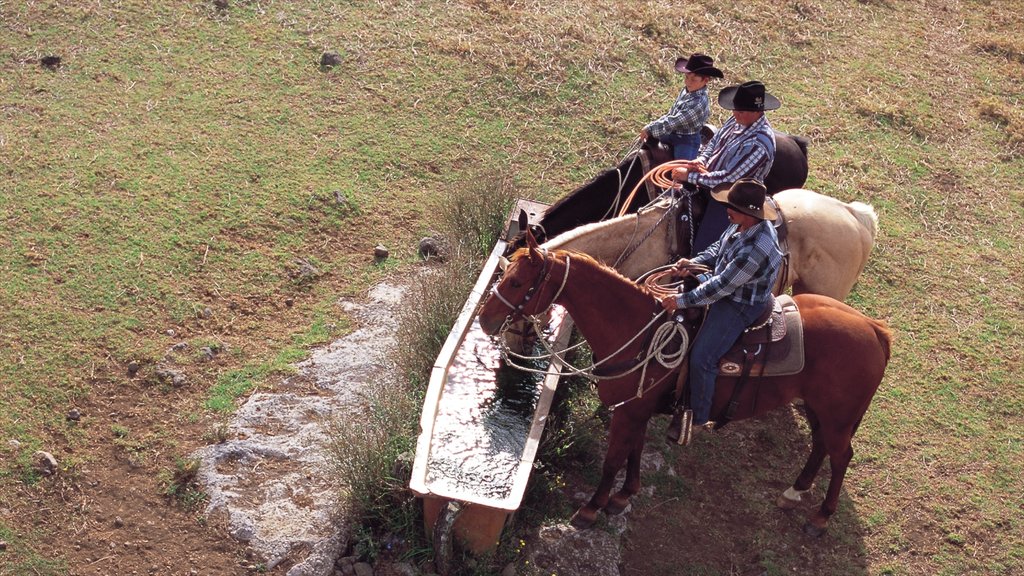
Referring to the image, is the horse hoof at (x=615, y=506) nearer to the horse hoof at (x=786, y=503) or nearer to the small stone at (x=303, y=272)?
the horse hoof at (x=786, y=503)

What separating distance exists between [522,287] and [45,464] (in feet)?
13.8

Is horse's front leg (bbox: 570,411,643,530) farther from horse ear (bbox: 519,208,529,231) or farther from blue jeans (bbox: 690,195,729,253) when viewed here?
horse ear (bbox: 519,208,529,231)

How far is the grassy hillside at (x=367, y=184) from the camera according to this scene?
7137 mm

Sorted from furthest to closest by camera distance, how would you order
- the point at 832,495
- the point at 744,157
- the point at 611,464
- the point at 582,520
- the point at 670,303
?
the point at 744,157, the point at 832,495, the point at 582,520, the point at 611,464, the point at 670,303

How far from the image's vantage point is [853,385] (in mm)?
6148

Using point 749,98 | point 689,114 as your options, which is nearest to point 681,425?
point 749,98

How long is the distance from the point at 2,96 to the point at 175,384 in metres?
5.80

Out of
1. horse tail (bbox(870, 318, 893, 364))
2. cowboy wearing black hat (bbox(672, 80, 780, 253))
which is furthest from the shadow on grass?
cowboy wearing black hat (bbox(672, 80, 780, 253))

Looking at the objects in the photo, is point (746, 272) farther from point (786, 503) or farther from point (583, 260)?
point (786, 503)

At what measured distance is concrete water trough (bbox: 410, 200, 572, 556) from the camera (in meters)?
5.81

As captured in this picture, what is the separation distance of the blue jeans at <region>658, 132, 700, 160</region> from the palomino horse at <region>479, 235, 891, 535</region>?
2422 mm

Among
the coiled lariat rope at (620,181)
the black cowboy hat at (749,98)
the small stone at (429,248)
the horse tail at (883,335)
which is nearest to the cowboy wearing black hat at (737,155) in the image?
the black cowboy hat at (749,98)

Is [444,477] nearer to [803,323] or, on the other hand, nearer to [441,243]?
[803,323]

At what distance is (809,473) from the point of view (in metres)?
6.95
